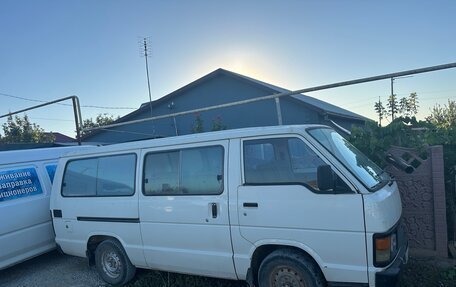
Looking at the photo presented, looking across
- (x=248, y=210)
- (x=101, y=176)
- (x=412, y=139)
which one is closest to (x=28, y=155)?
(x=101, y=176)

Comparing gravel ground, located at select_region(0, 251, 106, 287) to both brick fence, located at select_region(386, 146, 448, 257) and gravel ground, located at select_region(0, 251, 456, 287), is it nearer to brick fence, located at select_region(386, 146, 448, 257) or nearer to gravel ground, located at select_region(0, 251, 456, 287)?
gravel ground, located at select_region(0, 251, 456, 287)

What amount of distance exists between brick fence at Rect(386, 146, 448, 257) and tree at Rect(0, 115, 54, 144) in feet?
85.6

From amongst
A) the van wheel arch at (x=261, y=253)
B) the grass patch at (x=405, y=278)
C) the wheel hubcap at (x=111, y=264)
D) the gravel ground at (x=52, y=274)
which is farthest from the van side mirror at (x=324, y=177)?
the gravel ground at (x=52, y=274)

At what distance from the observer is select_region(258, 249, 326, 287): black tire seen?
3.45 metres

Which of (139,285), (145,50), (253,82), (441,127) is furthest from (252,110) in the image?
(139,285)

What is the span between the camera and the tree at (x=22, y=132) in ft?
82.5

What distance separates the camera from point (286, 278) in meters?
3.60

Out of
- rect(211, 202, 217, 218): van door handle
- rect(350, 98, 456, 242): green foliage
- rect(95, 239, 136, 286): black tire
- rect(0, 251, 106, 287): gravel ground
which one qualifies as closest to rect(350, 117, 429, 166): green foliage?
rect(350, 98, 456, 242): green foliage

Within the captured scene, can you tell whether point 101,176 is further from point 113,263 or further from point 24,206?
point 24,206

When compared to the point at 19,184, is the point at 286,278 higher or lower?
lower

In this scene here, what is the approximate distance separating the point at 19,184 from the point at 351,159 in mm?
5447

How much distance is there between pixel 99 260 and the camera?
512 centimetres

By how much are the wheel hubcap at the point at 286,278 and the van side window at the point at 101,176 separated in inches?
89.8

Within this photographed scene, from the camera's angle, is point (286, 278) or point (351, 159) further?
point (351, 159)
